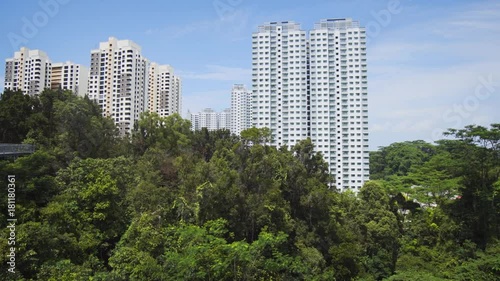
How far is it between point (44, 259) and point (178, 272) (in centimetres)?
373

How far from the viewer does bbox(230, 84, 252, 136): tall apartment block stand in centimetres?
6650

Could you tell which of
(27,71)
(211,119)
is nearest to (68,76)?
(27,71)

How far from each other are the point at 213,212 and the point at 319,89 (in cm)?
2925

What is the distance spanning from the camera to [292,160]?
49.5ft

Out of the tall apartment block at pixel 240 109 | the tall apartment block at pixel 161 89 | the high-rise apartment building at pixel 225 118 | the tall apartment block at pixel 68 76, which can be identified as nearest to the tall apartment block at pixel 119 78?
the tall apartment block at pixel 68 76

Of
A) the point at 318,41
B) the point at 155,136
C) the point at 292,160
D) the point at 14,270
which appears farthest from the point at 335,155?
the point at 14,270

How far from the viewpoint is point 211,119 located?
74188 mm

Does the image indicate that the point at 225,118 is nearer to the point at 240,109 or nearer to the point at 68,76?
the point at 240,109

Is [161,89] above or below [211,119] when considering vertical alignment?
above

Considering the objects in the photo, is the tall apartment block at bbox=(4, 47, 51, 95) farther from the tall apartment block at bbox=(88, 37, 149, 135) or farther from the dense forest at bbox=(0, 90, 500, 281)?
the dense forest at bbox=(0, 90, 500, 281)

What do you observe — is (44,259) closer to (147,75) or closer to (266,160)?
(266,160)

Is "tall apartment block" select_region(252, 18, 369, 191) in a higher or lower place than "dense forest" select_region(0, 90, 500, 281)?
higher

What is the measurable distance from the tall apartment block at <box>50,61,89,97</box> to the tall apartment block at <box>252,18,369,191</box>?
20643mm

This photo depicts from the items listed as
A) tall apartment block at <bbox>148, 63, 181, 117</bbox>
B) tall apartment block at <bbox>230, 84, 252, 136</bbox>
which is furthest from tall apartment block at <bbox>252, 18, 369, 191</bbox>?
tall apartment block at <bbox>230, 84, 252, 136</bbox>
